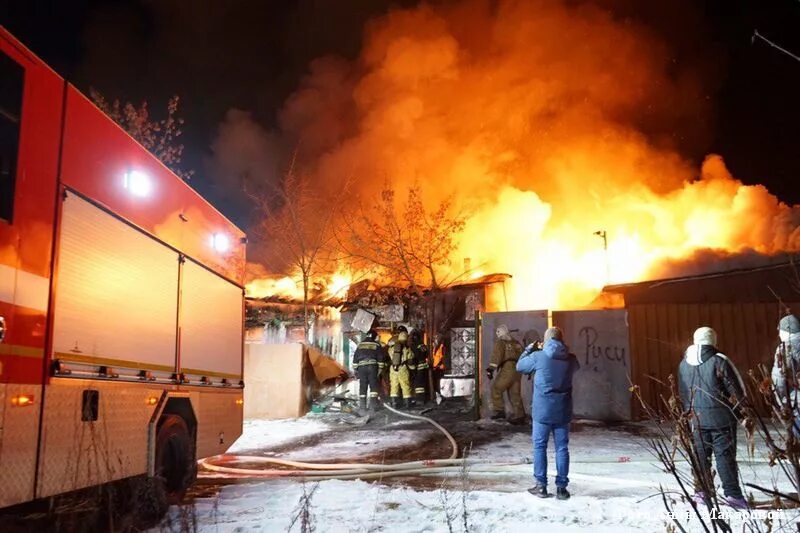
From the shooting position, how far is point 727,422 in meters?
5.29

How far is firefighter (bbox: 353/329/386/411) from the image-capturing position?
13.6m

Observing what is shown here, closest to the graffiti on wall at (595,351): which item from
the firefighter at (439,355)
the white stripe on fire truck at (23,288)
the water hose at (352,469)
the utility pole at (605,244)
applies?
the water hose at (352,469)

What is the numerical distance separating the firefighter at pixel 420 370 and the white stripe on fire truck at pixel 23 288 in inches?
425

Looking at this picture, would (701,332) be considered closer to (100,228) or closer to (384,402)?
(100,228)

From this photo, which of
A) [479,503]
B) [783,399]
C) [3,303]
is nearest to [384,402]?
[479,503]

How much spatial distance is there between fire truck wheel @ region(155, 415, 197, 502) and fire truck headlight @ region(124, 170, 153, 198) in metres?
2.00

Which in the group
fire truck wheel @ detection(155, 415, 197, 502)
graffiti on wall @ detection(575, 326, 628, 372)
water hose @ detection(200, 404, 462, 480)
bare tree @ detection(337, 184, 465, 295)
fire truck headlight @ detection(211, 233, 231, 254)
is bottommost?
water hose @ detection(200, 404, 462, 480)

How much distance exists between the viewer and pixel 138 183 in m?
5.39

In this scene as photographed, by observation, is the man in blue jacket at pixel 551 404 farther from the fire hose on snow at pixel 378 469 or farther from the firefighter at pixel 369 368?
the firefighter at pixel 369 368

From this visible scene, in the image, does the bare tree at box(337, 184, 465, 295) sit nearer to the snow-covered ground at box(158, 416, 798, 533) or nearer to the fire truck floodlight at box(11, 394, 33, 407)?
the snow-covered ground at box(158, 416, 798, 533)

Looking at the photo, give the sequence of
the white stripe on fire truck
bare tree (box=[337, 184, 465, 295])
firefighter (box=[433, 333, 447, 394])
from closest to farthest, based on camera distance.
→ the white stripe on fire truck → firefighter (box=[433, 333, 447, 394]) → bare tree (box=[337, 184, 465, 295])

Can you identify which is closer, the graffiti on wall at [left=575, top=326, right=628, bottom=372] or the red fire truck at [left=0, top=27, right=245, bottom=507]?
the red fire truck at [left=0, top=27, right=245, bottom=507]

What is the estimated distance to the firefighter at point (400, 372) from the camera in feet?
44.9

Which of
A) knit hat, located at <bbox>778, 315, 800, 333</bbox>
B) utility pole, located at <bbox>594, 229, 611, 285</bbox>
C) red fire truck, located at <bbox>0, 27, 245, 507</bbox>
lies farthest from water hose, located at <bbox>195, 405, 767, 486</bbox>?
utility pole, located at <bbox>594, 229, 611, 285</bbox>
